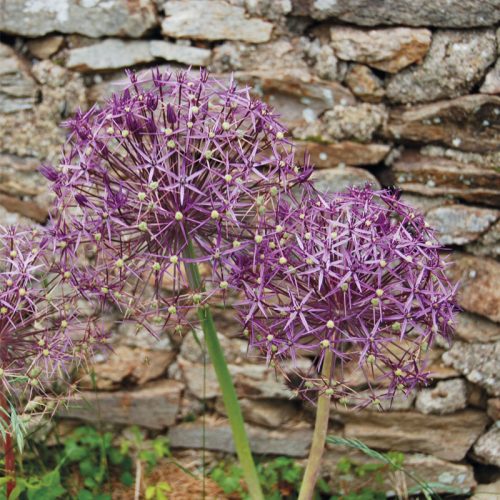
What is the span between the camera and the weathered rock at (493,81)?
10.4 feet

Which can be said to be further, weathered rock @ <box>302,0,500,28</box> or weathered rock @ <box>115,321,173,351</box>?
weathered rock @ <box>115,321,173,351</box>

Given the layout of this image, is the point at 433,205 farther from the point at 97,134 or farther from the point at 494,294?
the point at 97,134

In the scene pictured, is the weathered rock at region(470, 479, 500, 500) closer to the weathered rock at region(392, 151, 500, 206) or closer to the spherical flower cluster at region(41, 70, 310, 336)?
the weathered rock at region(392, 151, 500, 206)

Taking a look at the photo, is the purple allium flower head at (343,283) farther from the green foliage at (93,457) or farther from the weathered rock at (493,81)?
the green foliage at (93,457)

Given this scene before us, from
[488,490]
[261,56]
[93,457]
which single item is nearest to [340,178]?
[261,56]

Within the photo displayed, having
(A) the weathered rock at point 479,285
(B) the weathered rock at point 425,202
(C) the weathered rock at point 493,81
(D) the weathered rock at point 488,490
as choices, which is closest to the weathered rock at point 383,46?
(C) the weathered rock at point 493,81

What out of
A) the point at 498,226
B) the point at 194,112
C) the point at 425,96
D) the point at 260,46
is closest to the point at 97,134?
the point at 194,112

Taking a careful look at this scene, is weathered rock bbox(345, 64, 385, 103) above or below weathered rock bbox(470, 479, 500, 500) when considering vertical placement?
above

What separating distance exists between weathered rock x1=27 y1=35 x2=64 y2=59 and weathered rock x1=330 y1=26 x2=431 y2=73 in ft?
4.08

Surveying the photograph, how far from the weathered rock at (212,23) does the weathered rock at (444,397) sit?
5.71 feet

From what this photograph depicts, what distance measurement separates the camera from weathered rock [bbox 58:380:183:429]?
3525 millimetres

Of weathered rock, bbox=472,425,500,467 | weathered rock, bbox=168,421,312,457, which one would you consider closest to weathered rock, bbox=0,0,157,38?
weathered rock, bbox=168,421,312,457

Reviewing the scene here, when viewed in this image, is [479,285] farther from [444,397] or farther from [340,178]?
[340,178]

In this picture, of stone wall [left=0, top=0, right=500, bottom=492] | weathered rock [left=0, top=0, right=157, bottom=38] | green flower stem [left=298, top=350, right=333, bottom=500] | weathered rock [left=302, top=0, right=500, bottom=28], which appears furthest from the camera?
weathered rock [left=0, top=0, right=157, bottom=38]
